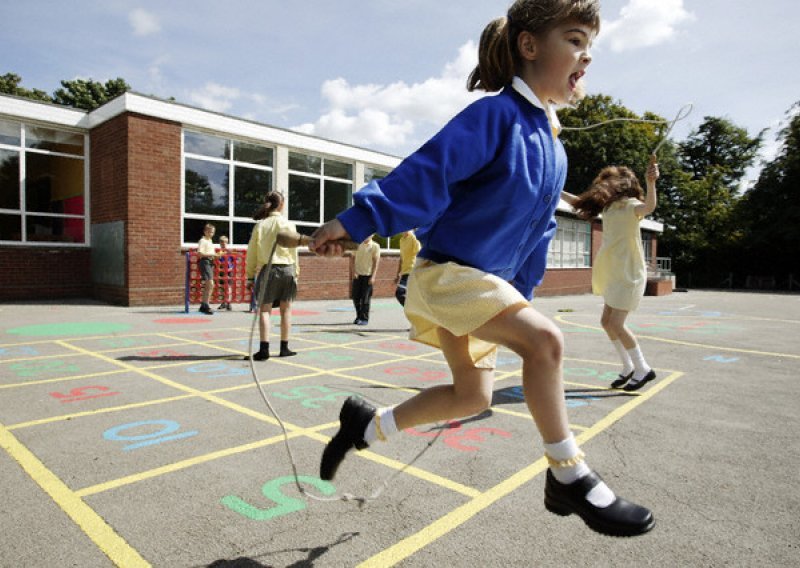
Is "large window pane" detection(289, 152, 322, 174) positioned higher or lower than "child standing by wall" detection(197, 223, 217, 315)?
higher

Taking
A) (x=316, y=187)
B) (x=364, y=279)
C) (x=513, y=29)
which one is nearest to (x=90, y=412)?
(x=513, y=29)

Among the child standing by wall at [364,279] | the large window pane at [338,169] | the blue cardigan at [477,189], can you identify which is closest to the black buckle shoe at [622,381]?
the blue cardigan at [477,189]

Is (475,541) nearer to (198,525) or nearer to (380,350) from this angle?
(198,525)

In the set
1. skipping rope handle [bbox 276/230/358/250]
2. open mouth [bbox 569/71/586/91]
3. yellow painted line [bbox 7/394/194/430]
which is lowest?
yellow painted line [bbox 7/394/194/430]

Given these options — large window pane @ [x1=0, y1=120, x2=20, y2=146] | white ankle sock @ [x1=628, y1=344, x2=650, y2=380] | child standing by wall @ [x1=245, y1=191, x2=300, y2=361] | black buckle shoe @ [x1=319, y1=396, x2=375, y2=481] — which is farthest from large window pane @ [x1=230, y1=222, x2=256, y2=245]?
black buckle shoe @ [x1=319, y1=396, x2=375, y2=481]

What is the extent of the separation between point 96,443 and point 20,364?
129 inches

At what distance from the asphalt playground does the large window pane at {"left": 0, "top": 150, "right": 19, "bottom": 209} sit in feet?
29.6

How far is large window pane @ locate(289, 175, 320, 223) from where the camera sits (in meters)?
16.9

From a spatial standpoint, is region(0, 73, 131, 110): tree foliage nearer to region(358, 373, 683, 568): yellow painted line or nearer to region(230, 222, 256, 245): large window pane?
region(230, 222, 256, 245): large window pane

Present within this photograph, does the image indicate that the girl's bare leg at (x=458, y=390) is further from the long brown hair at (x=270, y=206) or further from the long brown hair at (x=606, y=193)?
the long brown hair at (x=270, y=206)

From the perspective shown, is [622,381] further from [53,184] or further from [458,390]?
[53,184]

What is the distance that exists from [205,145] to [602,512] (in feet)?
48.3

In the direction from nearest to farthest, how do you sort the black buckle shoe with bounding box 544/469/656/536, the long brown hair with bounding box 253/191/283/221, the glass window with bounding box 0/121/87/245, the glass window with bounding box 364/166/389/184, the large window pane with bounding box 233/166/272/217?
the black buckle shoe with bounding box 544/469/656/536
the long brown hair with bounding box 253/191/283/221
the glass window with bounding box 0/121/87/245
the large window pane with bounding box 233/166/272/217
the glass window with bounding box 364/166/389/184

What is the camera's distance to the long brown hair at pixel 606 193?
5.23 m
